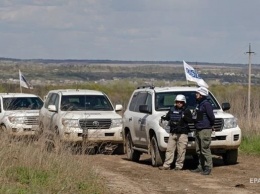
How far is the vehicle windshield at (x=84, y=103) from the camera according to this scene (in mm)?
23047

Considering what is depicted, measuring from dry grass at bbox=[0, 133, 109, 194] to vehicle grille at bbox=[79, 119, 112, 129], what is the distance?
620 centimetres

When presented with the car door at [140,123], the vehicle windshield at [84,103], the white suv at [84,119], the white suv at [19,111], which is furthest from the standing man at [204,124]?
the white suv at [19,111]

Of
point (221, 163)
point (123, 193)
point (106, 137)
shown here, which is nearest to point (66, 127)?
point (106, 137)

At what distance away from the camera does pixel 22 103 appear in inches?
1097

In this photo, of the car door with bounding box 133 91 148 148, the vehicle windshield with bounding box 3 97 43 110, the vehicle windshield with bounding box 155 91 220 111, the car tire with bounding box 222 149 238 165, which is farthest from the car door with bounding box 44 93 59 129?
the car tire with bounding box 222 149 238 165

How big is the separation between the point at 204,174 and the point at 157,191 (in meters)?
2.79

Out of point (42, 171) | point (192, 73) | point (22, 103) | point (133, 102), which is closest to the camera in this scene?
point (42, 171)

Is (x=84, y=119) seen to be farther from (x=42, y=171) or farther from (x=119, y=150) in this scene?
(x=42, y=171)

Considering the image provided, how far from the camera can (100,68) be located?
117125mm

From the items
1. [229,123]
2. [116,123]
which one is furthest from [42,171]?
[116,123]

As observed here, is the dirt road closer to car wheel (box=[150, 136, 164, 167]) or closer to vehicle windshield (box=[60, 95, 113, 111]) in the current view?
car wheel (box=[150, 136, 164, 167])

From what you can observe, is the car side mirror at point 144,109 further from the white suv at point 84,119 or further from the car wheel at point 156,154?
the white suv at point 84,119

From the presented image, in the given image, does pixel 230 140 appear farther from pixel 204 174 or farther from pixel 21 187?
pixel 21 187

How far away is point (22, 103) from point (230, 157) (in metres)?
10.8
